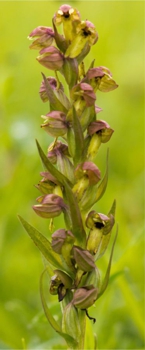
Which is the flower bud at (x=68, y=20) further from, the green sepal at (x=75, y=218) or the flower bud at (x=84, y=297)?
the flower bud at (x=84, y=297)

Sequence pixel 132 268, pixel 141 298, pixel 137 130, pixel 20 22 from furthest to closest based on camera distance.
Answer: pixel 20 22 → pixel 137 130 → pixel 132 268 → pixel 141 298

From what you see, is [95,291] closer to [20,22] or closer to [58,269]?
[58,269]

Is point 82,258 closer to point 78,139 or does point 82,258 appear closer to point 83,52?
point 78,139

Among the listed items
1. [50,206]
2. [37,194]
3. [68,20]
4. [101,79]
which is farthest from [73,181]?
[37,194]

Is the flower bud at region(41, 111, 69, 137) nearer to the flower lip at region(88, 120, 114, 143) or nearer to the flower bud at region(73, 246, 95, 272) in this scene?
the flower lip at region(88, 120, 114, 143)

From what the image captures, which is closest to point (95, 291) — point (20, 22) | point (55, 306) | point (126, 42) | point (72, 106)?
point (72, 106)

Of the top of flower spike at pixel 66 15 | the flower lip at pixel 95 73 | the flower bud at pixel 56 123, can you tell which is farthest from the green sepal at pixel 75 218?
the top of flower spike at pixel 66 15
